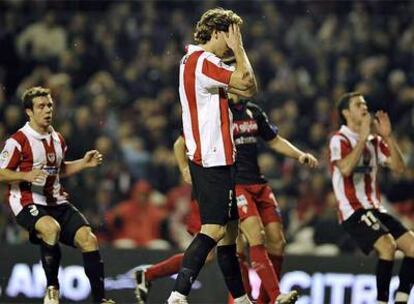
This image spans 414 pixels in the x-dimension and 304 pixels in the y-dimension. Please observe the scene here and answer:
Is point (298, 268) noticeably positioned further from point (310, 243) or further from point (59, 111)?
point (59, 111)

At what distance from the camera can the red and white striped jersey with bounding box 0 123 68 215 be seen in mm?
9008

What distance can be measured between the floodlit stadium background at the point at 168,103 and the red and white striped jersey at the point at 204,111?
322 centimetres

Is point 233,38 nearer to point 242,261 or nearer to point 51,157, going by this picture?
point 51,157

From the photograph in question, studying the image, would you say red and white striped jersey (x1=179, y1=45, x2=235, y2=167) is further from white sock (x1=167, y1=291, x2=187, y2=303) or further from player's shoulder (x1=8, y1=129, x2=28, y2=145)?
player's shoulder (x1=8, y1=129, x2=28, y2=145)

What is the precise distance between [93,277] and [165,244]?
3.87 meters

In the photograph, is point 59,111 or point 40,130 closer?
point 40,130

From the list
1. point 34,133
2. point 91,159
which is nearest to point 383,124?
point 91,159

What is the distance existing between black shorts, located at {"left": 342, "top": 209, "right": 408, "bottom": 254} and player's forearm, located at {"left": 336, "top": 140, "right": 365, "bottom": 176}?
0.39 m

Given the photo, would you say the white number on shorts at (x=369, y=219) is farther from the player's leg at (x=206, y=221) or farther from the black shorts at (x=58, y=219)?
the black shorts at (x=58, y=219)

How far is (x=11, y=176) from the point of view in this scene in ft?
29.1

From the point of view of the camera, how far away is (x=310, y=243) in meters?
12.9

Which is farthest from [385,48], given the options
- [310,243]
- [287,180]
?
[310,243]

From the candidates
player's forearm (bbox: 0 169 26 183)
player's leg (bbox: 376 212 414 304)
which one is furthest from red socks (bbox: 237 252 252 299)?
player's forearm (bbox: 0 169 26 183)

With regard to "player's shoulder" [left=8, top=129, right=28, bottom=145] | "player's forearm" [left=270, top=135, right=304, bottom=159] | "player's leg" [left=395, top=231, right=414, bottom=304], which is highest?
"player's shoulder" [left=8, top=129, right=28, bottom=145]
